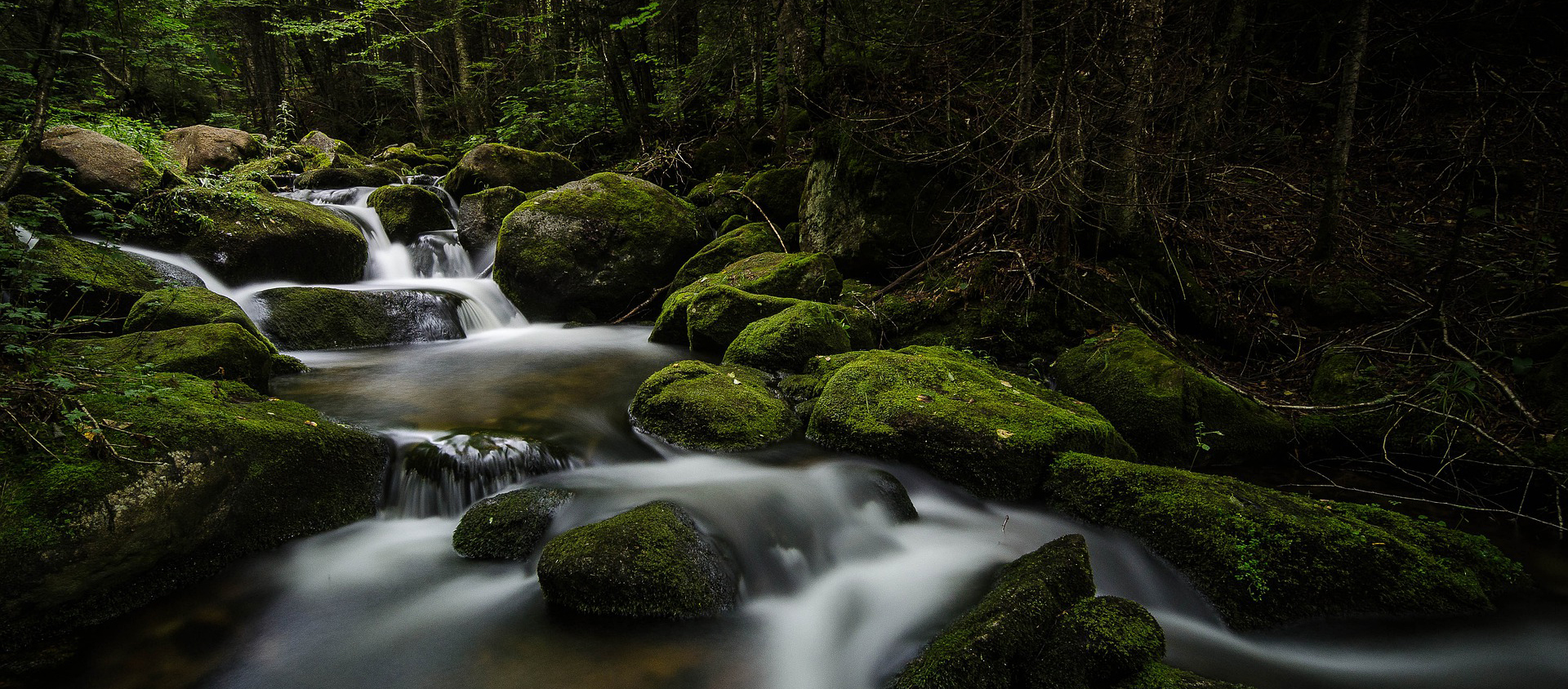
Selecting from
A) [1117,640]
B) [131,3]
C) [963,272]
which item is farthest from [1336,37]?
[131,3]

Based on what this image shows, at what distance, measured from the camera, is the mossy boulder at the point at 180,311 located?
5582 mm

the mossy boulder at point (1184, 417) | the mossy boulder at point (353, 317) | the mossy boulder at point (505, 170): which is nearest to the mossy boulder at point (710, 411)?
the mossy boulder at point (1184, 417)

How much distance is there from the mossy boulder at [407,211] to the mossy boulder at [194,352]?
20.3 feet

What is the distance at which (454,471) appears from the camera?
4375mm

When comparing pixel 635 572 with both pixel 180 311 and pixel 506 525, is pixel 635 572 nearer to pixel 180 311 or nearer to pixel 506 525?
pixel 506 525

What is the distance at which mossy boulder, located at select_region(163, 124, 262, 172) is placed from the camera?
13.3 meters

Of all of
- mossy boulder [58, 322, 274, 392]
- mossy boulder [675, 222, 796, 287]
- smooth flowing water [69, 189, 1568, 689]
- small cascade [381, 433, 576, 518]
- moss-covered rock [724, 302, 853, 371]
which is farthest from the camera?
mossy boulder [675, 222, 796, 287]

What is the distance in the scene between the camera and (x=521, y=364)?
7.17 metres

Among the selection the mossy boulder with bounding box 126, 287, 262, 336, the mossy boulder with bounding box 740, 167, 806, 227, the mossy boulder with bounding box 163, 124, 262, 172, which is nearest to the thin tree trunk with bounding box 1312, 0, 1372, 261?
the mossy boulder with bounding box 740, 167, 806, 227

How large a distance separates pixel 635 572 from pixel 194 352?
4.15 meters

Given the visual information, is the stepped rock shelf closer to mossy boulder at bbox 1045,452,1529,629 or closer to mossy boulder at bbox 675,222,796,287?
mossy boulder at bbox 1045,452,1529,629

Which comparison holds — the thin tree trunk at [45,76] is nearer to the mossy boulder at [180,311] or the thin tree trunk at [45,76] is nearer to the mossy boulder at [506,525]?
the mossy boulder at [180,311]

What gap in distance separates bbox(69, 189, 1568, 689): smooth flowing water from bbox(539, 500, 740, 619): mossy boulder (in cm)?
9

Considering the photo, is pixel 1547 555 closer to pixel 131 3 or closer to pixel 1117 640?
pixel 1117 640
